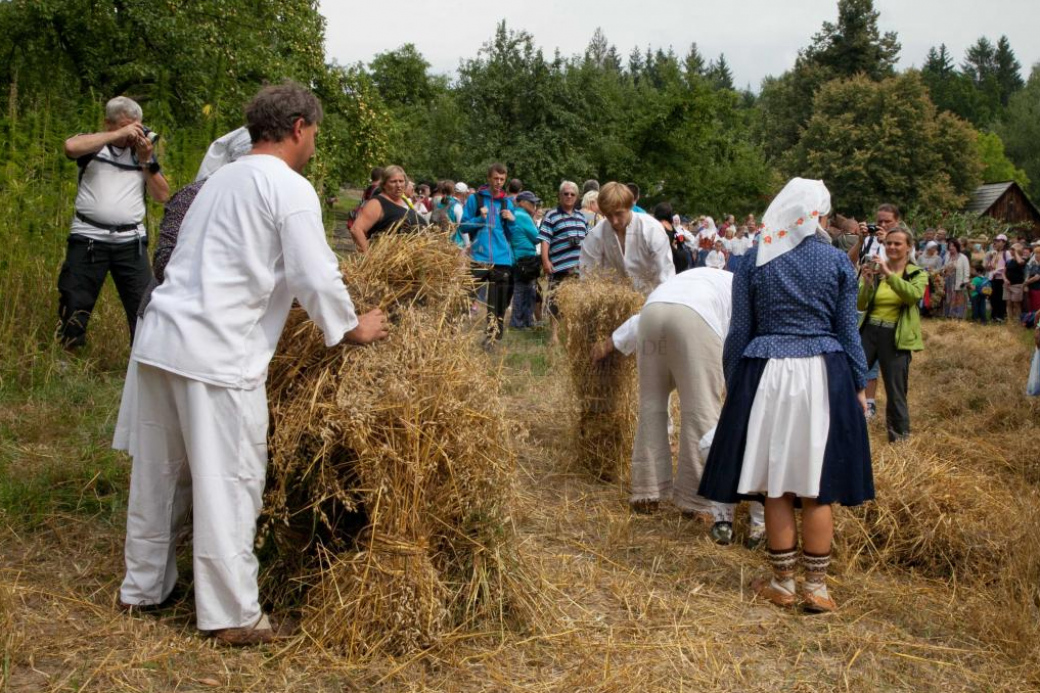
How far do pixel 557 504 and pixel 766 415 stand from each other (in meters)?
1.76

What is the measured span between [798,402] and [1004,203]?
48.5 metres

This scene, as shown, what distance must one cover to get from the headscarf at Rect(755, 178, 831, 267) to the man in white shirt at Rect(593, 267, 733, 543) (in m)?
0.99

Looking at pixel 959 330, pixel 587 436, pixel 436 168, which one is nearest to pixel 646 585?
pixel 587 436

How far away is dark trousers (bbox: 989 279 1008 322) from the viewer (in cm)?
1859

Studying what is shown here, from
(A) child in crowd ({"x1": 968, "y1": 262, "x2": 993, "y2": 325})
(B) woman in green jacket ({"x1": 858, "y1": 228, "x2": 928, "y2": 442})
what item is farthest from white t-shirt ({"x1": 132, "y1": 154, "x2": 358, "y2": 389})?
(A) child in crowd ({"x1": 968, "y1": 262, "x2": 993, "y2": 325})

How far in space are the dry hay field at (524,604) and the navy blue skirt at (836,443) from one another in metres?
0.52

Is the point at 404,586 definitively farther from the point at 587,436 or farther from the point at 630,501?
the point at 587,436

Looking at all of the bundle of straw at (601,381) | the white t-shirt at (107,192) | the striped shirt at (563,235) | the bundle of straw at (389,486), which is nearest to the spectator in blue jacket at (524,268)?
the striped shirt at (563,235)

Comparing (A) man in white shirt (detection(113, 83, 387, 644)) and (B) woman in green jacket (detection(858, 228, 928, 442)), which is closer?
(A) man in white shirt (detection(113, 83, 387, 644))

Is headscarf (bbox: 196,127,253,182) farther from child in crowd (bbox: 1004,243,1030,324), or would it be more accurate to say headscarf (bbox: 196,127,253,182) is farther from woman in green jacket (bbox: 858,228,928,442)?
child in crowd (bbox: 1004,243,1030,324)

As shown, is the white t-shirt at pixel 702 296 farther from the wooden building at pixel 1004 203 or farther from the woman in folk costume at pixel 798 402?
the wooden building at pixel 1004 203

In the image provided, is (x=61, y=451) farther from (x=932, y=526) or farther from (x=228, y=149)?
(x=932, y=526)

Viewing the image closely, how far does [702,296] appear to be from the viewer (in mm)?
5488

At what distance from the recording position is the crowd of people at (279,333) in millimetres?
3402
